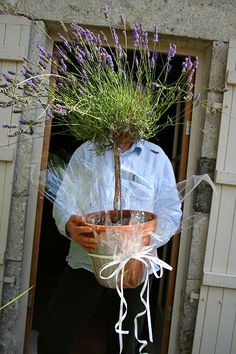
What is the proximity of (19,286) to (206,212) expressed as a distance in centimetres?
127

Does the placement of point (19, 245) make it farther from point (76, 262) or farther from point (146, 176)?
point (146, 176)

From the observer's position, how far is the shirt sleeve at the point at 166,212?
1.56m

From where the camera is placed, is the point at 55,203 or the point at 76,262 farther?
the point at 76,262

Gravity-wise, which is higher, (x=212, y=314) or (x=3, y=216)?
(x=3, y=216)

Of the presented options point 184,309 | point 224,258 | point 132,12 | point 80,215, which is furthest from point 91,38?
point 184,309

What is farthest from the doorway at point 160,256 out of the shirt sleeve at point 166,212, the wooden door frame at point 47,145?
the shirt sleeve at point 166,212

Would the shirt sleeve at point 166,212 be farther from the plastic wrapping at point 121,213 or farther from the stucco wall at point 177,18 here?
the stucco wall at point 177,18

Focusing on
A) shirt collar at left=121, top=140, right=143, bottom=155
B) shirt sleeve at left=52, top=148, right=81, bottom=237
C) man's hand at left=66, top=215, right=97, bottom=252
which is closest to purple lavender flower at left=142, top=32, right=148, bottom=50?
shirt collar at left=121, top=140, right=143, bottom=155

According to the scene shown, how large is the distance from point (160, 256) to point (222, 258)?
117cm

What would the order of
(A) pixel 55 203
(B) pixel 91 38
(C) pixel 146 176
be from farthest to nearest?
(C) pixel 146 176
(A) pixel 55 203
(B) pixel 91 38

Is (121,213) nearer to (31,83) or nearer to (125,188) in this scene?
(125,188)

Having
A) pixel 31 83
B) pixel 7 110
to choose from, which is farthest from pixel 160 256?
pixel 31 83

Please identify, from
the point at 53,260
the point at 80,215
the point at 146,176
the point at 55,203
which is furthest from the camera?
the point at 53,260

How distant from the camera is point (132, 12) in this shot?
254 centimetres
